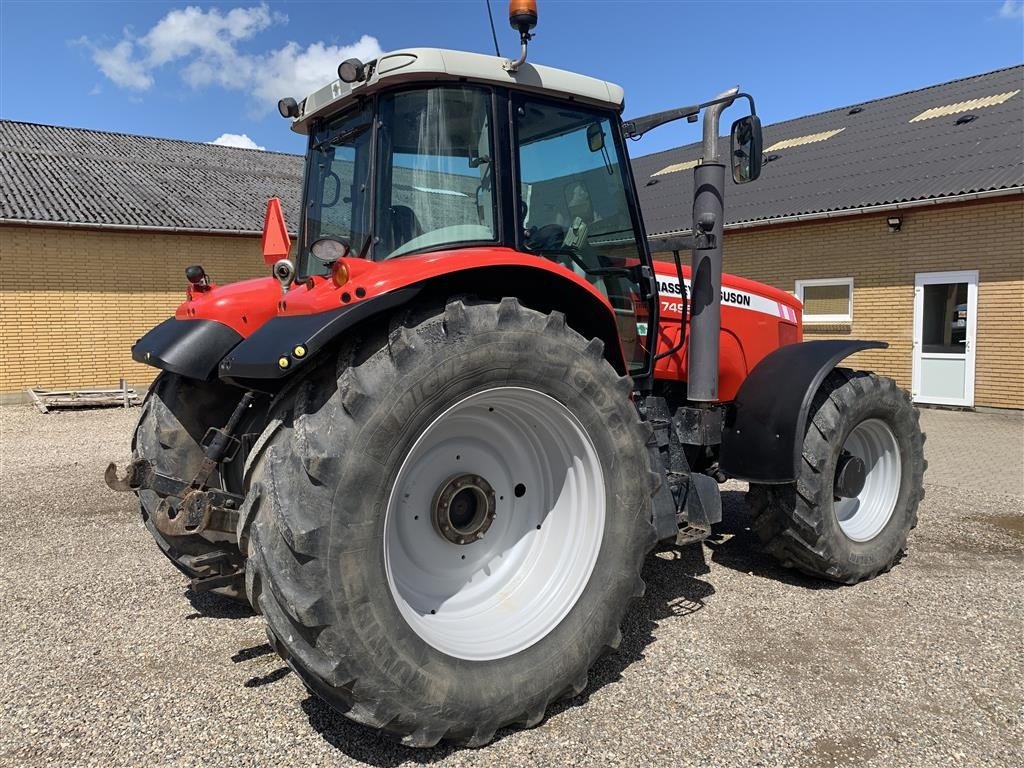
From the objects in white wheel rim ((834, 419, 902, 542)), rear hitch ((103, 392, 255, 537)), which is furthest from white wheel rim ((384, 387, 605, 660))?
white wheel rim ((834, 419, 902, 542))

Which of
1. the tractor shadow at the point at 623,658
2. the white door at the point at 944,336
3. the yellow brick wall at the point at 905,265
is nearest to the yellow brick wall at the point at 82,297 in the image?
the yellow brick wall at the point at 905,265

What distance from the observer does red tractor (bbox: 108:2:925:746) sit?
2.41 metres

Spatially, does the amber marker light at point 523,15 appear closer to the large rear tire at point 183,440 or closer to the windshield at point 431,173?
the windshield at point 431,173

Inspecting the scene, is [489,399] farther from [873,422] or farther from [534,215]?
[873,422]

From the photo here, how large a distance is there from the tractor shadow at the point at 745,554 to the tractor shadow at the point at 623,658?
0.15 metres

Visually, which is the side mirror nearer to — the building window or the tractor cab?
the tractor cab

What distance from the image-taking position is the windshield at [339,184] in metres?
3.14

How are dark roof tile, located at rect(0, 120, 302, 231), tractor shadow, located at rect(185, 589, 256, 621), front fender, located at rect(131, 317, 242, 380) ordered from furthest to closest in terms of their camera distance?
dark roof tile, located at rect(0, 120, 302, 231) → tractor shadow, located at rect(185, 589, 256, 621) → front fender, located at rect(131, 317, 242, 380)

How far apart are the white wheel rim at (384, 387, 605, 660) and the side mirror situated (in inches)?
64.4

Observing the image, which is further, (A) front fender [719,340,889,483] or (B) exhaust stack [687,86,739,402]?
(A) front fender [719,340,889,483]

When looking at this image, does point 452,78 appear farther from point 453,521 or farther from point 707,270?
point 453,521

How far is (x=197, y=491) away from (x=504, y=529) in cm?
120

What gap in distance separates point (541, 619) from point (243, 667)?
52.8 inches

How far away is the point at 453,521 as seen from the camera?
9.76 feet
